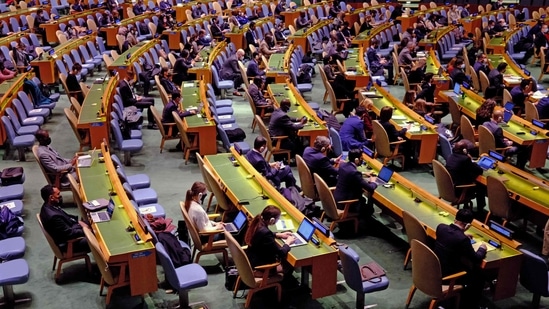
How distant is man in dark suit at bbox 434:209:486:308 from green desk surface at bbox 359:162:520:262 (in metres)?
0.18

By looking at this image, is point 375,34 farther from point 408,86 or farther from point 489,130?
point 489,130

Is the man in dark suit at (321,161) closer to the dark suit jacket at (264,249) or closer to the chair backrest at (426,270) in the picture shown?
the dark suit jacket at (264,249)

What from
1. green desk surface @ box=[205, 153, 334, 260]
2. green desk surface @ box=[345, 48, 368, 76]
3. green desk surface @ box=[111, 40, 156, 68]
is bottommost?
green desk surface @ box=[345, 48, 368, 76]

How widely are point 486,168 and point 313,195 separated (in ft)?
8.22

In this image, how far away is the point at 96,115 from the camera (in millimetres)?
11609

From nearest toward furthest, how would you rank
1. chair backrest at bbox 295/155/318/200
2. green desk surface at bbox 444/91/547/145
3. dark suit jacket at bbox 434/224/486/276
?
1. dark suit jacket at bbox 434/224/486/276
2. chair backrest at bbox 295/155/318/200
3. green desk surface at bbox 444/91/547/145

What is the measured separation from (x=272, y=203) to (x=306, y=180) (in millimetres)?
1209

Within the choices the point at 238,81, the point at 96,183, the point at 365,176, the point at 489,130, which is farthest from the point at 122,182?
the point at 238,81

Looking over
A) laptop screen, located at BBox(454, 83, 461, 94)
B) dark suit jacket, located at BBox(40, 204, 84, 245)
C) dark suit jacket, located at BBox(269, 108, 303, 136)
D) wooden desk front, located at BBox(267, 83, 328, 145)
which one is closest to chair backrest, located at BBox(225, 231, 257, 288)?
dark suit jacket, located at BBox(40, 204, 84, 245)

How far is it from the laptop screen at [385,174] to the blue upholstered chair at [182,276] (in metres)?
3.09

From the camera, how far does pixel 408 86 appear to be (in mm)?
15016

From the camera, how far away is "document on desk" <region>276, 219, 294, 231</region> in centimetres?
756

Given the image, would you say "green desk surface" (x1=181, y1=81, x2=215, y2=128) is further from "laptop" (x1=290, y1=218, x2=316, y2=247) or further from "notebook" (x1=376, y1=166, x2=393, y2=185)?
"laptop" (x1=290, y1=218, x2=316, y2=247)

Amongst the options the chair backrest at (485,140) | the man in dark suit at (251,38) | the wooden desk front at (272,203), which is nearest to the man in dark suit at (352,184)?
the wooden desk front at (272,203)
